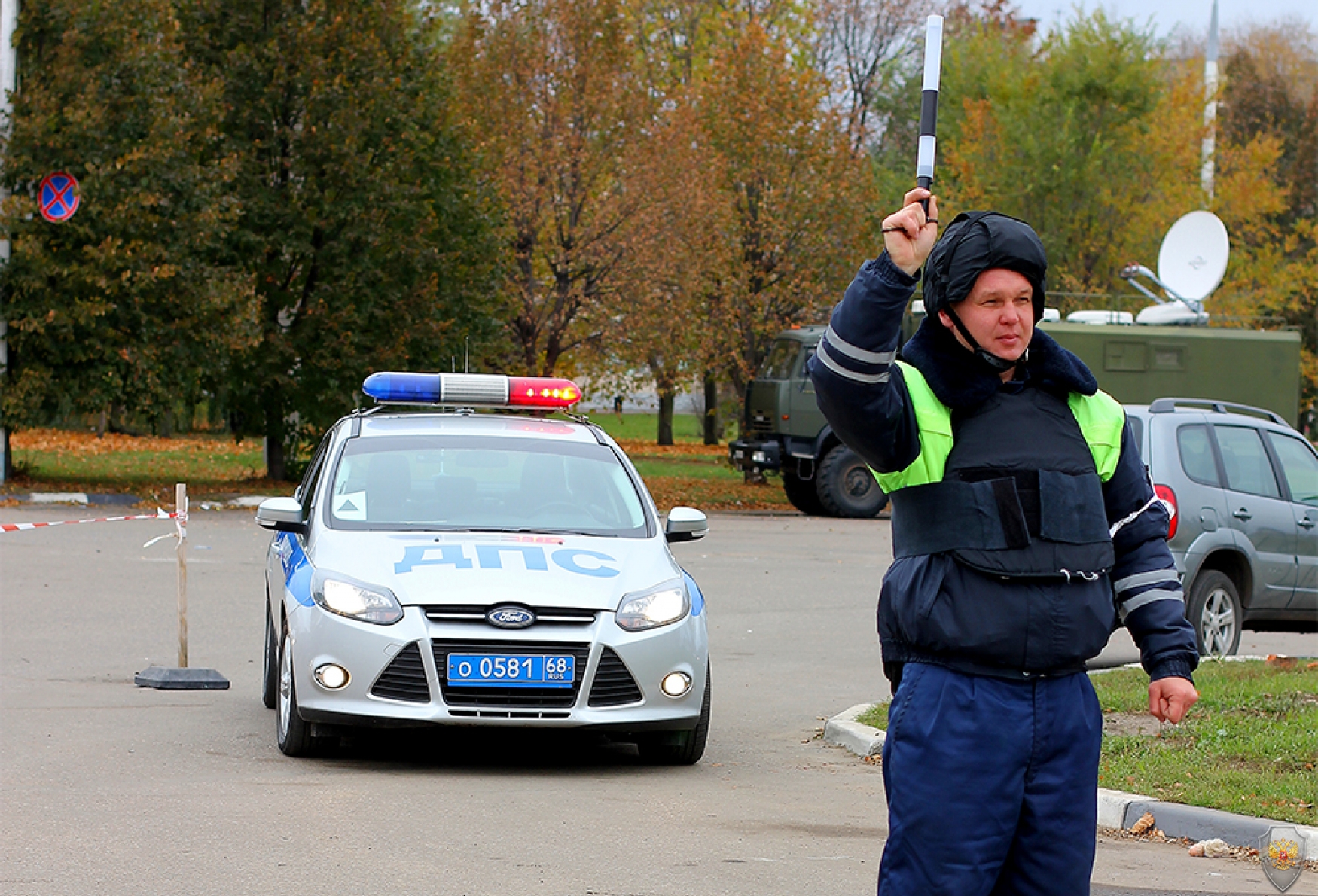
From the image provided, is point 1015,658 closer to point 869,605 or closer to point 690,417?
point 869,605

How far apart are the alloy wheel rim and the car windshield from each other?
207 inches

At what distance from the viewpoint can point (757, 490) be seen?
1261 inches

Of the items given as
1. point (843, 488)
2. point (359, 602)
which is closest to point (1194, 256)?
point (843, 488)

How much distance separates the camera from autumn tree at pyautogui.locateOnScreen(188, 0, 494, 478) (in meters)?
27.4

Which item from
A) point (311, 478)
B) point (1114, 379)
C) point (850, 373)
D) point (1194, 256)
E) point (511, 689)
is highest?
point (1194, 256)

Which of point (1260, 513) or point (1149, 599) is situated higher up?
point (1149, 599)

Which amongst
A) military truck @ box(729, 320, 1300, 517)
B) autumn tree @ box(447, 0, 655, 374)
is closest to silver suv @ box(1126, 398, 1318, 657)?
military truck @ box(729, 320, 1300, 517)

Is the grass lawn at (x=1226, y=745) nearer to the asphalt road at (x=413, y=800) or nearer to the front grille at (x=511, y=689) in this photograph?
the asphalt road at (x=413, y=800)

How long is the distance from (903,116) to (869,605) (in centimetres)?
3879

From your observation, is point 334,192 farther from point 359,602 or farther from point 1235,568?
point 359,602

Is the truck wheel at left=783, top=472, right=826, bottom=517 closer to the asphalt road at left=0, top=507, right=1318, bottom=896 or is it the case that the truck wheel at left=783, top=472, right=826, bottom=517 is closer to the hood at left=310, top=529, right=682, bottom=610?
the asphalt road at left=0, top=507, right=1318, bottom=896

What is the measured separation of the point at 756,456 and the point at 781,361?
1608 millimetres

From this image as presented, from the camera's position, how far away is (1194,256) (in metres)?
25.8

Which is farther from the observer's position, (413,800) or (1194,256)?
(1194,256)
